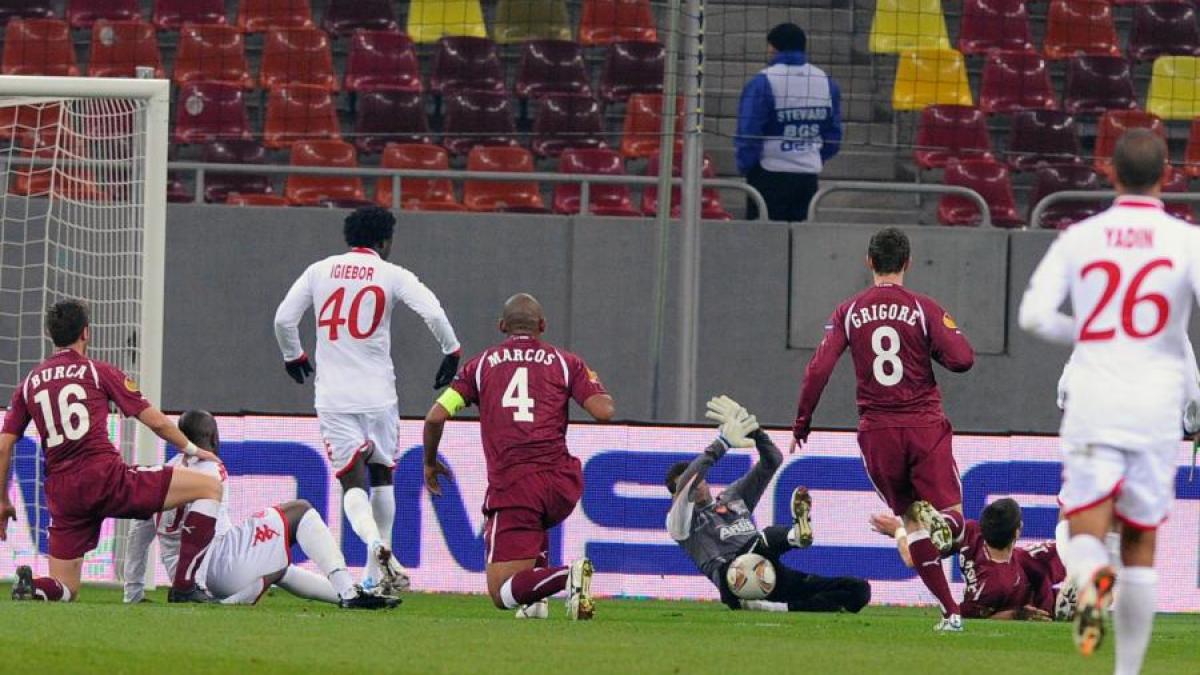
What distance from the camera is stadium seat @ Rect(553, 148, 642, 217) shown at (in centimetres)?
1583

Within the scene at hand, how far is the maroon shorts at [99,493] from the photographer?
9.90 metres

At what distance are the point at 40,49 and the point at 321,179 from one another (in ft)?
8.40

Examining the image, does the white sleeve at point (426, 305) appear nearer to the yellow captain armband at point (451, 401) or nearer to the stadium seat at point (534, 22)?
the yellow captain armband at point (451, 401)

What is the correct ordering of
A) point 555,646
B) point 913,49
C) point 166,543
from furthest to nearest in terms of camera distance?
point 913,49
point 166,543
point 555,646

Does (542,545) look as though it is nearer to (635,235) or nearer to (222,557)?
(222,557)

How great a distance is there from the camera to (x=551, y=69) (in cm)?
1712

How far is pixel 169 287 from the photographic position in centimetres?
1452

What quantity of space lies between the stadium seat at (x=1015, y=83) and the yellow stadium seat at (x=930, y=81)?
0.57ft

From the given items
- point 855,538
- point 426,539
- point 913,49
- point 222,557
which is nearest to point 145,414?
point 222,557

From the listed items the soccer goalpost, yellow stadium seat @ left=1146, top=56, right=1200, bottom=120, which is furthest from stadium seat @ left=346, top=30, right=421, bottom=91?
yellow stadium seat @ left=1146, top=56, right=1200, bottom=120

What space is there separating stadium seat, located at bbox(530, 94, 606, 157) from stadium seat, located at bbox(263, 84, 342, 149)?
1564mm

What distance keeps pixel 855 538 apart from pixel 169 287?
511 centimetres

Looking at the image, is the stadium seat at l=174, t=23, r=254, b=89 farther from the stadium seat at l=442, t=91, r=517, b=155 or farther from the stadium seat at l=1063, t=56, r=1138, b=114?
the stadium seat at l=1063, t=56, r=1138, b=114

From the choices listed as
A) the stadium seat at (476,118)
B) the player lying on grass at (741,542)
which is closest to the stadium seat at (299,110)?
the stadium seat at (476,118)
